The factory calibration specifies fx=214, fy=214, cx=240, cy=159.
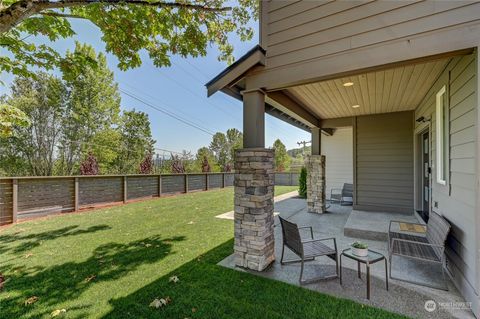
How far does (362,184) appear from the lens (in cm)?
691

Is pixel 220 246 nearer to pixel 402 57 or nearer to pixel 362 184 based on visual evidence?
pixel 402 57

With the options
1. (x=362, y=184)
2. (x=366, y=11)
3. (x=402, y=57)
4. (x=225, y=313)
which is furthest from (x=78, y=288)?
(x=362, y=184)

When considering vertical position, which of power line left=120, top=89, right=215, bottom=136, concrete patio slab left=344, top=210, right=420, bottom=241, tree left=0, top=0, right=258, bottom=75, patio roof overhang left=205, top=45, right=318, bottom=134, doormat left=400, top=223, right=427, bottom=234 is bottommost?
concrete patio slab left=344, top=210, right=420, bottom=241

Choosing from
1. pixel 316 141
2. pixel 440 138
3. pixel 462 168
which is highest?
pixel 316 141

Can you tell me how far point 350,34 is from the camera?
2.88 metres

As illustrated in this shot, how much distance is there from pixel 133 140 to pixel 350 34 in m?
19.2

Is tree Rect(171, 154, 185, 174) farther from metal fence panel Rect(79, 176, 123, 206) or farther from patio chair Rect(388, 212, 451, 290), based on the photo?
patio chair Rect(388, 212, 451, 290)

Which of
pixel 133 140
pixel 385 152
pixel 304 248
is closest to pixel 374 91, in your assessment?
pixel 385 152

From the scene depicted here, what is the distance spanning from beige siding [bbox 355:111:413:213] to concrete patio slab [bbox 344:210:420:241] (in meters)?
0.48

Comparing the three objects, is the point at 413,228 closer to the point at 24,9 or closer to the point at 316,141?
the point at 316,141

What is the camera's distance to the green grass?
244cm

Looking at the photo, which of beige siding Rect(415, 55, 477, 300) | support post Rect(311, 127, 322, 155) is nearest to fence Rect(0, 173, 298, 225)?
support post Rect(311, 127, 322, 155)

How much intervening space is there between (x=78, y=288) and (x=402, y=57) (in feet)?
16.8

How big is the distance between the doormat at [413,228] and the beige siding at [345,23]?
3721 millimetres
